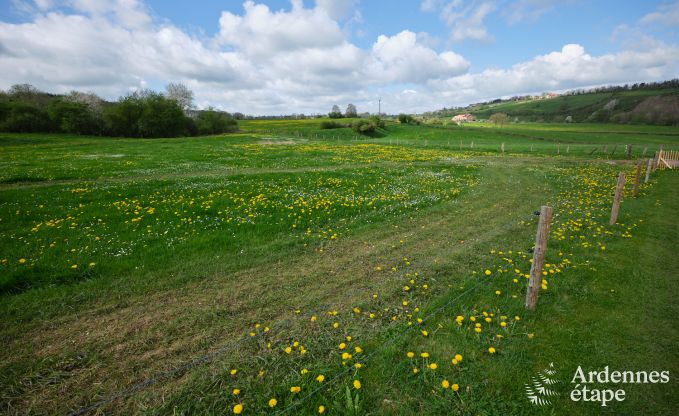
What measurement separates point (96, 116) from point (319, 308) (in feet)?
325

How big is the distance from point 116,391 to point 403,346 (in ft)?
15.6

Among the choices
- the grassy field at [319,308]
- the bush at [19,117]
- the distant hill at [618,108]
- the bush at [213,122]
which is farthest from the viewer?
the distant hill at [618,108]

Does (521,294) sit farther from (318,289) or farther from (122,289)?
(122,289)

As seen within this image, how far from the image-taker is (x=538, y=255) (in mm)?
6379

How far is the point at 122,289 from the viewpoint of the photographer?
7176 millimetres

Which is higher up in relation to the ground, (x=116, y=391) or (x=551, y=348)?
(x=116, y=391)

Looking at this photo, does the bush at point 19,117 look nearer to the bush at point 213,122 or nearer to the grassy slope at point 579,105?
the bush at point 213,122

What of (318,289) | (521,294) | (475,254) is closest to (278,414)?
(318,289)

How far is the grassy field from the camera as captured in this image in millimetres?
4590

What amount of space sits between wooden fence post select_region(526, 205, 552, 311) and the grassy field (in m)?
0.31

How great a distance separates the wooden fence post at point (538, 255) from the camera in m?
6.29

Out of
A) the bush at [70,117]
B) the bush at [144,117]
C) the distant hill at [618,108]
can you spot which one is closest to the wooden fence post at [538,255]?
the bush at [144,117]

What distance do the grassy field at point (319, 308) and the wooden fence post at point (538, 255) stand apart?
1.01 ft

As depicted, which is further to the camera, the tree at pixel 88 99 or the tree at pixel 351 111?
the tree at pixel 351 111
